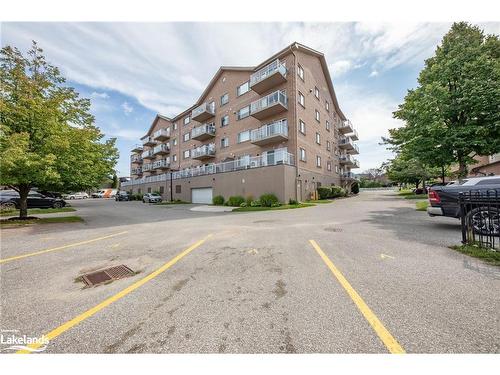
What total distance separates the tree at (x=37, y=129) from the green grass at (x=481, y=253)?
14.7 metres

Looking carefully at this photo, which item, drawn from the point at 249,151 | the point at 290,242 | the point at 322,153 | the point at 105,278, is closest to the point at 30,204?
the point at 249,151

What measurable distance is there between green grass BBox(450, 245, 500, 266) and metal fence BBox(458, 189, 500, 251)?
261 mm

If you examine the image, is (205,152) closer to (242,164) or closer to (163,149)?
(242,164)

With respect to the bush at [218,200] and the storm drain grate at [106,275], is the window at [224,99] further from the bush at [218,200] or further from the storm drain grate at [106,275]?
the storm drain grate at [106,275]

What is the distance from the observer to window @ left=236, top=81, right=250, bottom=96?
2666 centimetres

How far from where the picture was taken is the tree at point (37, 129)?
8.84 metres

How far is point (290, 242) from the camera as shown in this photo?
6543mm

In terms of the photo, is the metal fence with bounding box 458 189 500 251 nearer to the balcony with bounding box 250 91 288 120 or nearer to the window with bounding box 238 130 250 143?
the balcony with bounding box 250 91 288 120

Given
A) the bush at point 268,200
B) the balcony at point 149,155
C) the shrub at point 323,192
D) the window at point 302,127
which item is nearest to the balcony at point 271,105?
the window at point 302,127

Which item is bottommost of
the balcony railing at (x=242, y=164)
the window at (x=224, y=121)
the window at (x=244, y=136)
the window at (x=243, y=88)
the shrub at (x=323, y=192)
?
the shrub at (x=323, y=192)

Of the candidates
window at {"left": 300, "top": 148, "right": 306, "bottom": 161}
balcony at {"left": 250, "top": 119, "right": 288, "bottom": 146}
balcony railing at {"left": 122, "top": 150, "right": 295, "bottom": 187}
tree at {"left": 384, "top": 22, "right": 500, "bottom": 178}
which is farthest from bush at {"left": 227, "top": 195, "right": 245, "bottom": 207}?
tree at {"left": 384, "top": 22, "right": 500, "bottom": 178}
